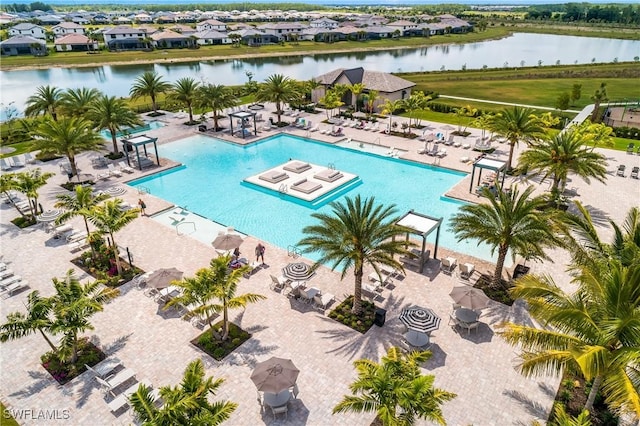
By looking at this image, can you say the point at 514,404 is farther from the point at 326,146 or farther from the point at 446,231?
the point at 326,146

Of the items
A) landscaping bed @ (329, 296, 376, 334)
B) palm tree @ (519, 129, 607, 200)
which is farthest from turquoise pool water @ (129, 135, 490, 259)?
landscaping bed @ (329, 296, 376, 334)

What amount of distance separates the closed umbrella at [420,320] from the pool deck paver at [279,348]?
0.86 metres

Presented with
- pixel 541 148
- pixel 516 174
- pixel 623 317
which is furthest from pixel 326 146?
pixel 623 317

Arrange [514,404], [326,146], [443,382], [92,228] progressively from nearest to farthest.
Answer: [514,404] → [443,382] → [92,228] → [326,146]

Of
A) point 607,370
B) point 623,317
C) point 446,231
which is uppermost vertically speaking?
point 623,317

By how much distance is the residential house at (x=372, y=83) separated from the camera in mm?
47106

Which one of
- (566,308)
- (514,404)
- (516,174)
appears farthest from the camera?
(516,174)

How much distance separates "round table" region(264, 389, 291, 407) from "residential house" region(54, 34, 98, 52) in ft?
396

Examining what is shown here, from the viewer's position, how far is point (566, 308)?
1055 cm

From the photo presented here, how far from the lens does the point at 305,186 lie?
28.9 meters

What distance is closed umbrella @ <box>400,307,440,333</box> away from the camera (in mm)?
15039

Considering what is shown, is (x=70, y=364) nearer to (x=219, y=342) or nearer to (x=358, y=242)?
(x=219, y=342)

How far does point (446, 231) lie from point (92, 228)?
69.2ft

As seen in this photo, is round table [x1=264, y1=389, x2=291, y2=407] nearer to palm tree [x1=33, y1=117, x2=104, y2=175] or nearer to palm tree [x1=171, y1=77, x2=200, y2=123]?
palm tree [x1=33, y1=117, x2=104, y2=175]
